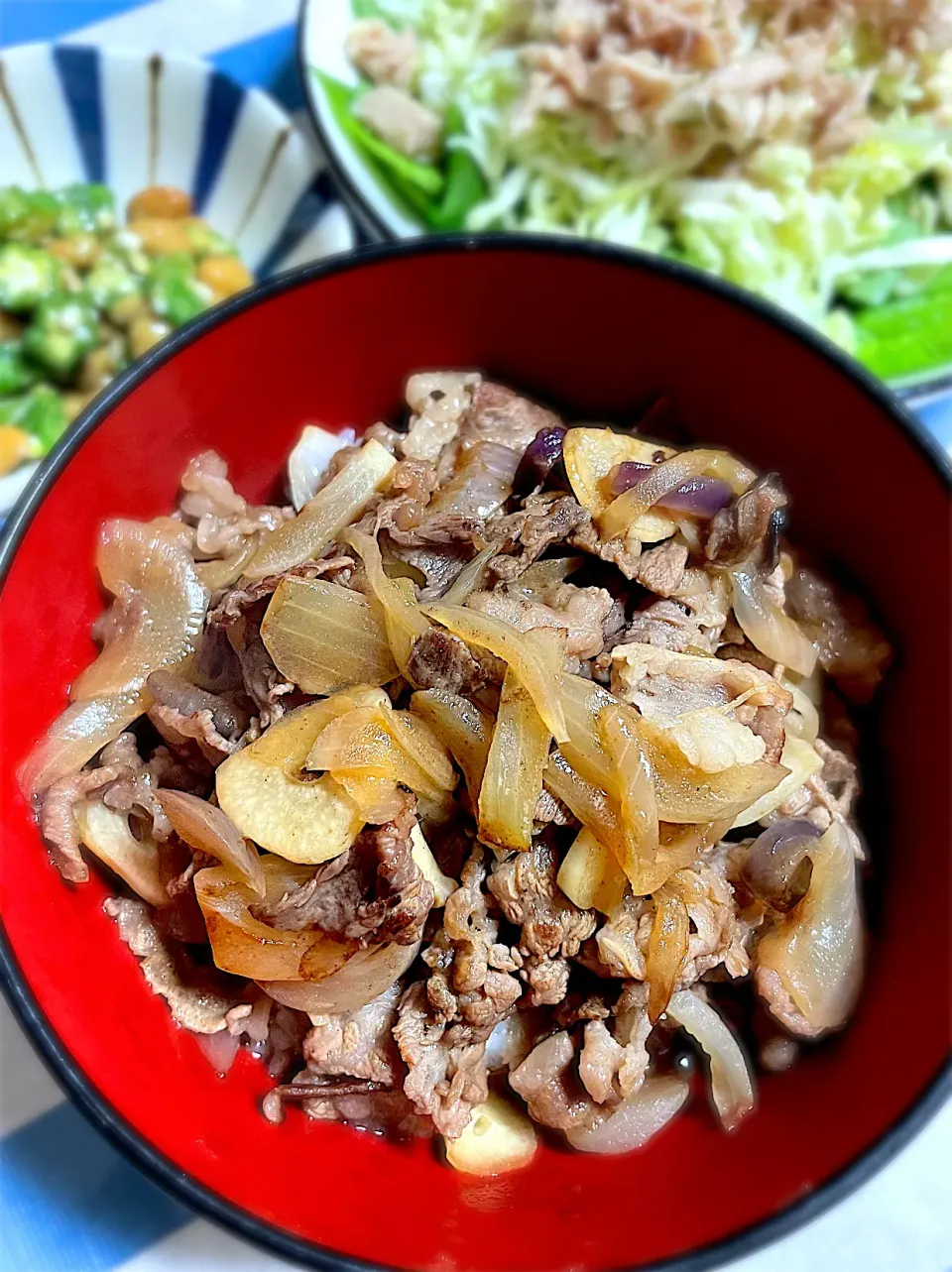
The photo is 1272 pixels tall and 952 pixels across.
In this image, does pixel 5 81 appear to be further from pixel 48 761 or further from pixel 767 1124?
pixel 767 1124

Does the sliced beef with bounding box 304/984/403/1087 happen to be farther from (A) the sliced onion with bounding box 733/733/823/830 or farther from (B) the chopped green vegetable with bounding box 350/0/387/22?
(B) the chopped green vegetable with bounding box 350/0/387/22

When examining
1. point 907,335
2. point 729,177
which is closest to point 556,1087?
point 907,335

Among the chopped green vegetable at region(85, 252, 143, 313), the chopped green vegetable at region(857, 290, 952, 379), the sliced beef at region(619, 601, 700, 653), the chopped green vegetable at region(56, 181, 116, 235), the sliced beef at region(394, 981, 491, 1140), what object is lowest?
the chopped green vegetable at region(857, 290, 952, 379)

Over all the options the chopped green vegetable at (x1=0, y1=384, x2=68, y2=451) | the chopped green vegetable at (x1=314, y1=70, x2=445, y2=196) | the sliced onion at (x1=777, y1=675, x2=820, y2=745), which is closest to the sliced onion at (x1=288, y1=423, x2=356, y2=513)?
the sliced onion at (x1=777, y1=675, x2=820, y2=745)

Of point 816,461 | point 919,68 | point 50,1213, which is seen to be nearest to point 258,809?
point 50,1213

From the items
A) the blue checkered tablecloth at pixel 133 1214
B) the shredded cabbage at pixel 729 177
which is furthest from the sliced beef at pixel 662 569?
the shredded cabbage at pixel 729 177

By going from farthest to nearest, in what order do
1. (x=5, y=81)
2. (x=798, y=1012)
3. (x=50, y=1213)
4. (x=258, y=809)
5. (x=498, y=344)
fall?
1. (x=5, y=81)
2. (x=498, y=344)
3. (x=50, y=1213)
4. (x=798, y=1012)
5. (x=258, y=809)
